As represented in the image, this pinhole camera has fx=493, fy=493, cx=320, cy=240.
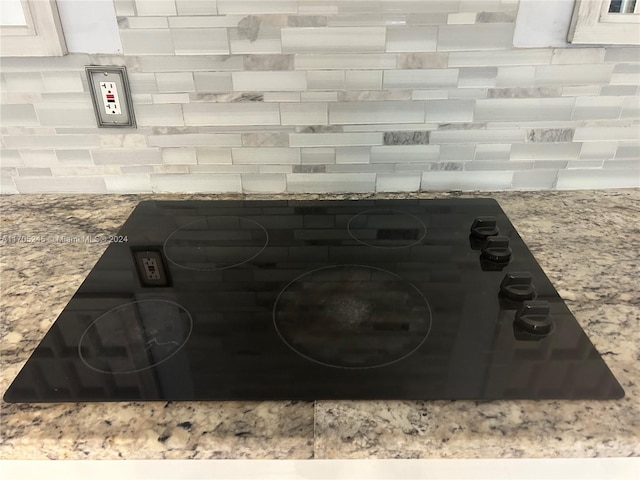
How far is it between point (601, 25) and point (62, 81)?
43.8 inches

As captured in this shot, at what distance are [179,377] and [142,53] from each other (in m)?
0.69

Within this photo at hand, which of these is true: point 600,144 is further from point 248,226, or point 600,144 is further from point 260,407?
point 260,407

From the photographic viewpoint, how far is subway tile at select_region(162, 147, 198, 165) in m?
1.12

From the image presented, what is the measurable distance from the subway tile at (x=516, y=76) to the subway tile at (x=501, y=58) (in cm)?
1

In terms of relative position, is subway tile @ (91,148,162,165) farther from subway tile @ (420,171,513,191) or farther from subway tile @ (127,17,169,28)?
subway tile @ (420,171,513,191)

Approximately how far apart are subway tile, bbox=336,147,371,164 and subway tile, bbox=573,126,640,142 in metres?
0.47

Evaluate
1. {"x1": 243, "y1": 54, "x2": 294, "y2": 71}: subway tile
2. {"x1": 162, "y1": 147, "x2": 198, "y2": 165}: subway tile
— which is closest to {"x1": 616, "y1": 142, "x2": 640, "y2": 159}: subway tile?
{"x1": 243, "y1": 54, "x2": 294, "y2": 71}: subway tile

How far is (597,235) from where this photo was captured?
1.00 metres

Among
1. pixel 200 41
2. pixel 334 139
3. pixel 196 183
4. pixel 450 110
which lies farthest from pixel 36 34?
pixel 450 110

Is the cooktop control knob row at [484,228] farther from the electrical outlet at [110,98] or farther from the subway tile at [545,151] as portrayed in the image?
the electrical outlet at [110,98]

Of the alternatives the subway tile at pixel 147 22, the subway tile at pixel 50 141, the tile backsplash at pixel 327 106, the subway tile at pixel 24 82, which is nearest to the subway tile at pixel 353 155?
the tile backsplash at pixel 327 106

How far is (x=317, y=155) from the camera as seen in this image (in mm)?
1117

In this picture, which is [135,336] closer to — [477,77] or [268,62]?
[268,62]

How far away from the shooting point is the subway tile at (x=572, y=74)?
3.39ft
